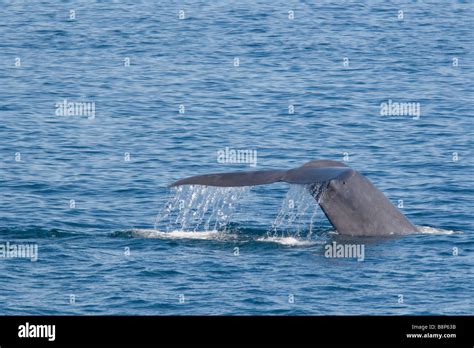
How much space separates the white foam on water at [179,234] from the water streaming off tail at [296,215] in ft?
3.42

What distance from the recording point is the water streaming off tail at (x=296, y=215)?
874 inches

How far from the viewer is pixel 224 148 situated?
33156 mm

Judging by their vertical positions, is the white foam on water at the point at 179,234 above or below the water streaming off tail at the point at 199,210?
below

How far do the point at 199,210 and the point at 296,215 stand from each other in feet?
6.45

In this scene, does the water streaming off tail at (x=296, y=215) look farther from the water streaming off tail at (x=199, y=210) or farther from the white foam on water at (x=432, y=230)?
the white foam on water at (x=432, y=230)

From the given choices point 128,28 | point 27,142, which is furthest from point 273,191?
point 128,28

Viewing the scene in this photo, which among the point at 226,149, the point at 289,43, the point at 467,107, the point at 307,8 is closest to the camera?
the point at 226,149

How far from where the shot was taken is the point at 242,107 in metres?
38.8

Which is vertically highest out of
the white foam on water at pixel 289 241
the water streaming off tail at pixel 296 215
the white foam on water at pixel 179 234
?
the water streaming off tail at pixel 296 215

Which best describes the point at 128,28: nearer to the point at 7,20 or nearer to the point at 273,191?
the point at 7,20

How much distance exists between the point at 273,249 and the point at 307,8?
42.1 meters

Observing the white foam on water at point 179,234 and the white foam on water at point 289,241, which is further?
the white foam on water at point 179,234

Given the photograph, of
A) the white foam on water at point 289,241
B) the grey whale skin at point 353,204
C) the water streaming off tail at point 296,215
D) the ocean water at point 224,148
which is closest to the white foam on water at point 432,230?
the ocean water at point 224,148

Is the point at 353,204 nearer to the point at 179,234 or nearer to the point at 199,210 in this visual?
the point at 179,234
